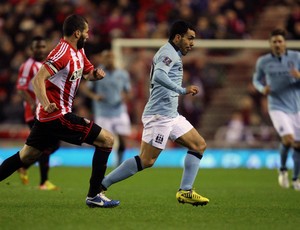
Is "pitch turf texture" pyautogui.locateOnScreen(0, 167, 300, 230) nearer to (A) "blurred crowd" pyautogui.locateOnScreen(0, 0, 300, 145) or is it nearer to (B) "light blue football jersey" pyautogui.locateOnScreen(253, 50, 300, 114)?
(B) "light blue football jersey" pyautogui.locateOnScreen(253, 50, 300, 114)

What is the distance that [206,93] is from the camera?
21.8 meters

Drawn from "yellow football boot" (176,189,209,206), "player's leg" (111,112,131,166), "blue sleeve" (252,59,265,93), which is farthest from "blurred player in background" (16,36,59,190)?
"player's leg" (111,112,131,166)

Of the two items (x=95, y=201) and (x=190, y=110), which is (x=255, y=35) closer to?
(x=190, y=110)

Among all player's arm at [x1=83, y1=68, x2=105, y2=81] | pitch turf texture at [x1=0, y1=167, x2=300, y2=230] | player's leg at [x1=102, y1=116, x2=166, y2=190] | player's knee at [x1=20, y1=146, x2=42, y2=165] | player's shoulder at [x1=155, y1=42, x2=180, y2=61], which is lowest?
pitch turf texture at [x1=0, y1=167, x2=300, y2=230]

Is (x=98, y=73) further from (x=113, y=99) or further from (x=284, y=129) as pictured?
(x=113, y=99)

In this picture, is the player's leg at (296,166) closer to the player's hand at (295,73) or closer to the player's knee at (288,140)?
the player's knee at (288,140)

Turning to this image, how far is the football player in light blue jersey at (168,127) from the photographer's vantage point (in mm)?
9109

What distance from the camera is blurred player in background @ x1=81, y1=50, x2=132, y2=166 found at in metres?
16.7

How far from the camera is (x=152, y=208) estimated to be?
8953 mm

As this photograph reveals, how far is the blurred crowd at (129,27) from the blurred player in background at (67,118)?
37.5 feet

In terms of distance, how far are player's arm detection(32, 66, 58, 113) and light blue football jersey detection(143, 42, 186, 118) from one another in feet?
4.35

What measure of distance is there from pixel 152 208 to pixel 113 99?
807 centimetres

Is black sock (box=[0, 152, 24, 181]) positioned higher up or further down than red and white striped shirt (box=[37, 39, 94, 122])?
further down

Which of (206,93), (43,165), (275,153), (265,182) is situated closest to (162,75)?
(43,165)
